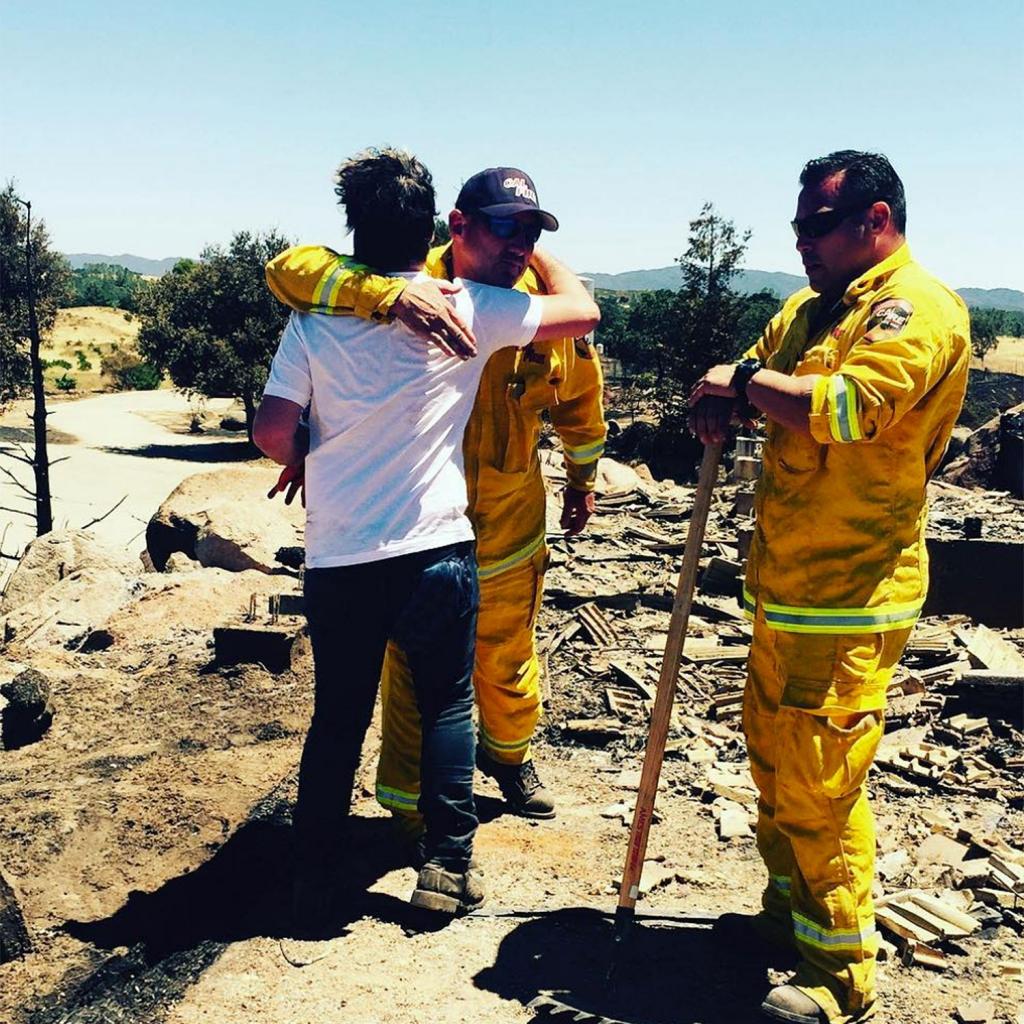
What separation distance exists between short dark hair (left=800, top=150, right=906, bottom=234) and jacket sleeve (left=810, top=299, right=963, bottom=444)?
1.38ft

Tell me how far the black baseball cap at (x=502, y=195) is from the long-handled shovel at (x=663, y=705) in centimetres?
109

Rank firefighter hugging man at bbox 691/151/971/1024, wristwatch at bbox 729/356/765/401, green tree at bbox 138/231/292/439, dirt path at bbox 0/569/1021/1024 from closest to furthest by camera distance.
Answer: firefighter hugging man at bbox 691/151/971/1024 < wristwatch at bbox 729/356/765/401 < dirt path at bbox 0/569/1021/1024 < green tree at bbox 138/231/292/439

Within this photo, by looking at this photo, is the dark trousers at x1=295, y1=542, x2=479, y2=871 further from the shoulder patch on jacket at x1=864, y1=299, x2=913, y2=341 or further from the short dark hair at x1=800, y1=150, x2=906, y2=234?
the short dark hair at x1=800, y1=150, x2=906, y2=234

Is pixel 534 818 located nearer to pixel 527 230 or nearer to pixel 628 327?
pixel 527 230

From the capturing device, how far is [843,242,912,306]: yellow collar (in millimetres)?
3240

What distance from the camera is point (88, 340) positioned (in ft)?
241

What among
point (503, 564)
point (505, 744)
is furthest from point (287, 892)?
point (503, 564)

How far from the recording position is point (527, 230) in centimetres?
398

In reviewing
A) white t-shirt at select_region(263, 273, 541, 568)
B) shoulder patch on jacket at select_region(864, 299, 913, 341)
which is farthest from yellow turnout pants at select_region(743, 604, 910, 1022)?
white t-shirt at select_region(263, 273, 541, 568)

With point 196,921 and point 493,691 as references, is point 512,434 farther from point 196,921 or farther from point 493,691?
point 196,921

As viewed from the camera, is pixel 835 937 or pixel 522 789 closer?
pixel 835 937

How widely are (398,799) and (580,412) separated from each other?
1737 millimetres

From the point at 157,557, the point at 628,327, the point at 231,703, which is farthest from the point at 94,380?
the point at 231,703

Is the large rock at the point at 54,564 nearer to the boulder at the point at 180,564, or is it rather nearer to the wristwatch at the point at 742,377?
the boulder at the point at 180,564
